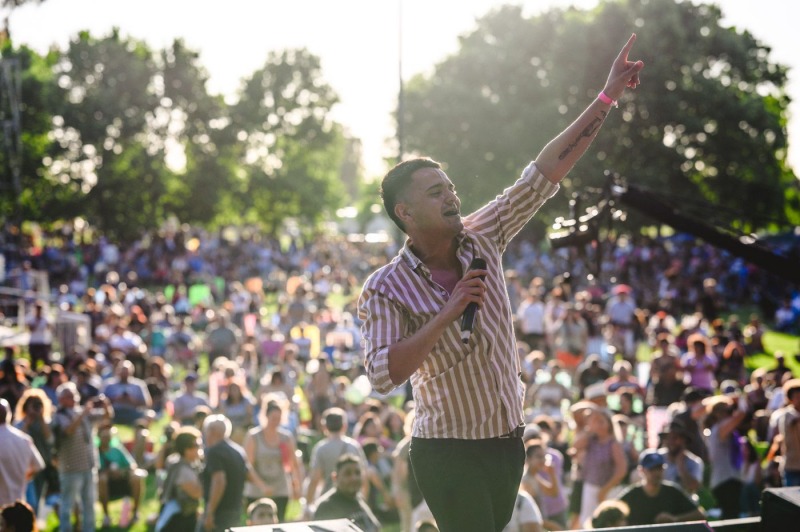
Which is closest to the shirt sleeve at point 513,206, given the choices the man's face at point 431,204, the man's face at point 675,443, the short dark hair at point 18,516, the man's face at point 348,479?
the man's face at point 431,204

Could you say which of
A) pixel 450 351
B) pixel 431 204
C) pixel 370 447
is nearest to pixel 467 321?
pixel 450 351

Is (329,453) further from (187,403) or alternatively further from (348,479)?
(187,403)

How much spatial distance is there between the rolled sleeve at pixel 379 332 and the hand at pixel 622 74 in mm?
1102

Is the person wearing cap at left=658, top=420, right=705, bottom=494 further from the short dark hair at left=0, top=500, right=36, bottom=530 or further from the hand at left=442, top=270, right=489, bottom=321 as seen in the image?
the hand at left=442, top=270, right=489, bottom=321

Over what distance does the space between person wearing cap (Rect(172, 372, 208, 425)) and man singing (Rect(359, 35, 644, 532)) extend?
833 cm

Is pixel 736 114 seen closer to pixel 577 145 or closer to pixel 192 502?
pixel 192 502

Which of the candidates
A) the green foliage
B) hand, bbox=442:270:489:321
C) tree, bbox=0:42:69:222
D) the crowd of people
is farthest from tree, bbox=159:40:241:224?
hand, bbox=442:270:489:321

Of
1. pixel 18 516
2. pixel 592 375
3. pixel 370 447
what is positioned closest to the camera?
pixel 18 516

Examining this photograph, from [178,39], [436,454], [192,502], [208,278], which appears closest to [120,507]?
[192,502]

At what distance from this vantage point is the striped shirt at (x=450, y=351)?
263 centimetres

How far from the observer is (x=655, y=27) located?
96.1 ft

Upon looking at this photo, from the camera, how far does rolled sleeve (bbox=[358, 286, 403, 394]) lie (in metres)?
2.51

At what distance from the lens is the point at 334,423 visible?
8016 millimetres

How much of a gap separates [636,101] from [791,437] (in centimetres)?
2323
